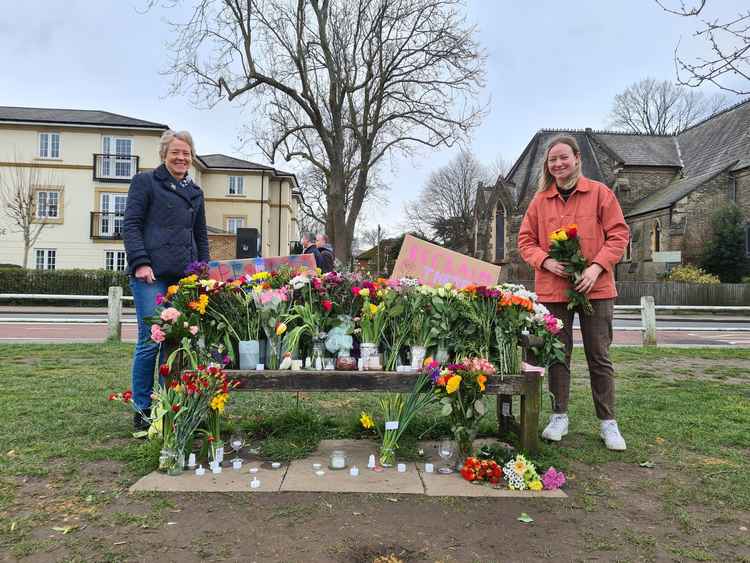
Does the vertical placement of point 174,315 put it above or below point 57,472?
above

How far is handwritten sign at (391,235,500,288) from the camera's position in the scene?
14.1 ft

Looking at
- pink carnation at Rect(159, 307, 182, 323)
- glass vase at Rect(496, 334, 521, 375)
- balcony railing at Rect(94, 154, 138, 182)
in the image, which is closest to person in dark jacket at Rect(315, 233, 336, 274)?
A: pink carnation at Rect(159, 307, 182, 323)

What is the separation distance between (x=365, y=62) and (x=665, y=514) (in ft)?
81.8

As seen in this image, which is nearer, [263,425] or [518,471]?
[518,471]

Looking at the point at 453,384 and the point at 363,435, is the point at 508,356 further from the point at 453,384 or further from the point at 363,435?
the point at 363,435

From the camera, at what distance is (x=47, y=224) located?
34750 mm

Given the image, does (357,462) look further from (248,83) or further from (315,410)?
(248,83)

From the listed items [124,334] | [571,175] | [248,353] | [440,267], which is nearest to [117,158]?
[124,334]

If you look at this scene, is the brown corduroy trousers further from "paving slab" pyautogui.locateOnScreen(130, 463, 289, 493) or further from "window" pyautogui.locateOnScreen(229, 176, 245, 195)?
"window" pyautogui.locateOnScreen(229, 176, 245, 195)

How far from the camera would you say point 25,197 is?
110 feet

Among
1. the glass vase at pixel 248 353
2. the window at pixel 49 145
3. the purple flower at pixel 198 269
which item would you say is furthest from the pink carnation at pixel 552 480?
the window at pixel 49 145

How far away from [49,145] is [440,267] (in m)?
37.9

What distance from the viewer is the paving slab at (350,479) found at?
3.15m

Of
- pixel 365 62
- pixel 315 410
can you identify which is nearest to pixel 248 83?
pixel 365 62
